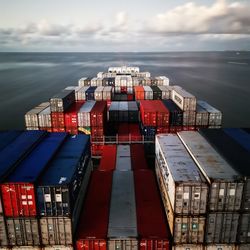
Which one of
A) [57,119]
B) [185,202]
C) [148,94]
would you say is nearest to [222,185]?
[185,202]

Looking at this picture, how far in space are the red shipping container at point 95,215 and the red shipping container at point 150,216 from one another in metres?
2.73

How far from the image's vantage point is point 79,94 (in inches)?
2287

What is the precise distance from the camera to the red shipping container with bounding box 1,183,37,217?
1805 cm

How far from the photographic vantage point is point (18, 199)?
719 inches

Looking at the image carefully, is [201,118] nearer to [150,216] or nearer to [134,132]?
[134,132]

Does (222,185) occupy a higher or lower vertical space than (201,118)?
higher

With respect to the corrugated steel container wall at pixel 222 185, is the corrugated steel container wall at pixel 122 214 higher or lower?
lower

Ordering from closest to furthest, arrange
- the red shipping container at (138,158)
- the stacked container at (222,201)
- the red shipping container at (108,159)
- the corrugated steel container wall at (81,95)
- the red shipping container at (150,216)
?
the stacked container at (222,201) → the red shipping container at (150,216) → the red shipping container at (108,159) → the red shipping container at (138,158) → the corrugated steel container wall at (81,95)

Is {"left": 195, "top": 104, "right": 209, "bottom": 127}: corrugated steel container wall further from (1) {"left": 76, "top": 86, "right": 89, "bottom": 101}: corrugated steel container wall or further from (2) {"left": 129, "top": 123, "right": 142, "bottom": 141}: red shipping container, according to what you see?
(1) {"left": 76, "top": 86, "right": 89, "bottom": 101}: corrugated steel container wall

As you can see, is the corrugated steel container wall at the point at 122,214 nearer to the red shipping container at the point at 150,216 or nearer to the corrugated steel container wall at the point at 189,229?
the red shipping container at the point at 150,216

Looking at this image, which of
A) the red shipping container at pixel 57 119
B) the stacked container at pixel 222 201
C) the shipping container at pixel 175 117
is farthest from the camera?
the red shipping container at pixel 57 119

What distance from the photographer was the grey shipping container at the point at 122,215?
18953mm

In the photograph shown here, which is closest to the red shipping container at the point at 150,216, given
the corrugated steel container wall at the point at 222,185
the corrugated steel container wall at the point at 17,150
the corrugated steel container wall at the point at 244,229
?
the corrugated steel container wall at the point at 222,185

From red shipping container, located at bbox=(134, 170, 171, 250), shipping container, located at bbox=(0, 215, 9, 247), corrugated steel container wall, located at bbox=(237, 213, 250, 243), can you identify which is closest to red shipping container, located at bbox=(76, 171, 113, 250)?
red shipping container, located at bbox=(134, 170, 171, 250)
